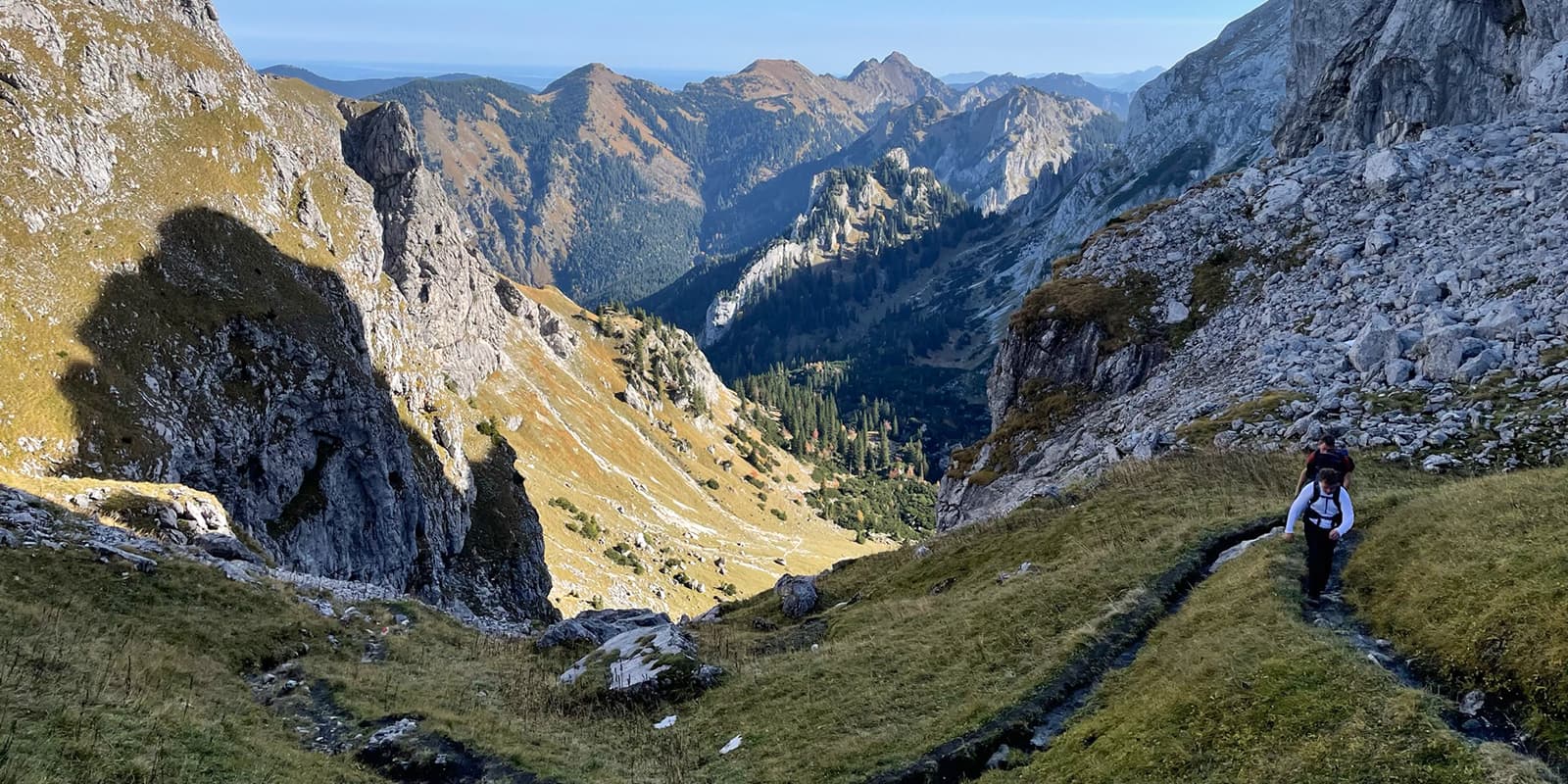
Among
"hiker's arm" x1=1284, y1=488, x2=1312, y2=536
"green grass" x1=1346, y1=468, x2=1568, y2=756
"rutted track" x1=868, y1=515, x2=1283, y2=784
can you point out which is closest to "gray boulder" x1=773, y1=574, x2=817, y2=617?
"rutted track" x1=868, y1=515, x2=1283, y2=784

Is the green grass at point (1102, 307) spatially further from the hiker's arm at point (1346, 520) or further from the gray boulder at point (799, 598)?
the hiker's arm at point (1346, 520)

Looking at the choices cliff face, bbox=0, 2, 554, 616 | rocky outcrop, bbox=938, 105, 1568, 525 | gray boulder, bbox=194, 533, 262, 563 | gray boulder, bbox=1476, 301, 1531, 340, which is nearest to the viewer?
rocky outcrop, bbox=938, 105, 1568, 525

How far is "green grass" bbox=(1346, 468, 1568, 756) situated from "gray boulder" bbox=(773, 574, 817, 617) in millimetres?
21833

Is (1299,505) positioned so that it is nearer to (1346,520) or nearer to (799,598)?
(1346,520)

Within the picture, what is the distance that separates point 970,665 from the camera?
20.0 metres

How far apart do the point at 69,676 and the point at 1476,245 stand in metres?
55.6

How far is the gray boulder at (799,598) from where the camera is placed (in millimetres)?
35625

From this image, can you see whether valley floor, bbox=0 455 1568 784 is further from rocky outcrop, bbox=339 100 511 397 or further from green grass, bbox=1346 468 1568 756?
rocky outcrop, bbox=339 100 511 397

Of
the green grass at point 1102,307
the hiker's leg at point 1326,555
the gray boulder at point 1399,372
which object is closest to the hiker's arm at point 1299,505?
the hiker's leg at point 1326,555

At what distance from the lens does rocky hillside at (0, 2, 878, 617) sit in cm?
5478

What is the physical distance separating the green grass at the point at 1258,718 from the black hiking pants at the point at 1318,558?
14.3 inches

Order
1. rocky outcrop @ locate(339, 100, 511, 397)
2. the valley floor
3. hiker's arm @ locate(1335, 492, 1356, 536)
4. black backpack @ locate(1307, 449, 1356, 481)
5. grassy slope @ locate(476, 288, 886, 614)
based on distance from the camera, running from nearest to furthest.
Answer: the valley floor
hiker's arm @ locate(1335, 492, 1356, 536)
black backpack @ locate(1307, 449, 1356, 481)
grassy slope @ locate(476, 288, 886, 614)
rocky outcrop @ locate(339, 100, 511, 397)

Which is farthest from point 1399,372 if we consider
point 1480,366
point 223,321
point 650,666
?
point 223,321

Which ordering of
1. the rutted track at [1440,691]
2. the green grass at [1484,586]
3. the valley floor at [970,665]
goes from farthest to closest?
the valley floor at [970,665] → the green grass at [1484,586] → the rutted track at [1440,691]
